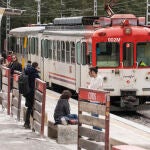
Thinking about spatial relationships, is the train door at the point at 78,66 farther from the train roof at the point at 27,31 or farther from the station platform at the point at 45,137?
the train roof at the point at 27,31

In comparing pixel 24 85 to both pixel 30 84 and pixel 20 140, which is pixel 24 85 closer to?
pixel 30 84

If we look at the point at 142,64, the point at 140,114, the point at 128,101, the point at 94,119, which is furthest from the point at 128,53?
the point at 94,119

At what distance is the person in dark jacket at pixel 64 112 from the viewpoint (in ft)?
47.9

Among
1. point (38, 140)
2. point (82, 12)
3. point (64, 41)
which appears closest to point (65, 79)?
point (64, 41)

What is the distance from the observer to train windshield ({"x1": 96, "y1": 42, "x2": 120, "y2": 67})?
2295 centimetres

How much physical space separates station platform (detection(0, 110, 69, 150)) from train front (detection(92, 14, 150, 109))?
5.87 meters

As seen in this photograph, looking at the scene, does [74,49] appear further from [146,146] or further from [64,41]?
[146,146]

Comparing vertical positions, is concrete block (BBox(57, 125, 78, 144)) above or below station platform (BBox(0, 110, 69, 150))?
above

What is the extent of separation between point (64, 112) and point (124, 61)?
8462mm

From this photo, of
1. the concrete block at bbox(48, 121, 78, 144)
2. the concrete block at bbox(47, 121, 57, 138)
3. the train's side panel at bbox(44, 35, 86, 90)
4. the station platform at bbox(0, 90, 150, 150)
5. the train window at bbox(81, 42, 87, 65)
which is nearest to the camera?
the station platform at bbox(0, 90, 150, 150)

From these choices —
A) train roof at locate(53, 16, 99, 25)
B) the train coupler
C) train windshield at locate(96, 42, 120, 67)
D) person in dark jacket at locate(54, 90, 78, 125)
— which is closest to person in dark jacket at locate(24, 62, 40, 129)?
person in dark jacket at locate(54, 90, 78, 125)

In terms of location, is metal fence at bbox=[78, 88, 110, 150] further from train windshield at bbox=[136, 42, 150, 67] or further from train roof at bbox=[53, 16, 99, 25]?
train roof at bbox=[53, 16, 99, 25]

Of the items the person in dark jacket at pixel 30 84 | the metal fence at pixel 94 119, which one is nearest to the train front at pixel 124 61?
the person in dark jacket at pixel 30 84

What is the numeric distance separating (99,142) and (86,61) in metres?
12.1
